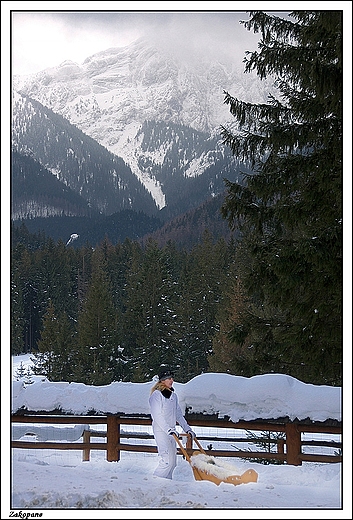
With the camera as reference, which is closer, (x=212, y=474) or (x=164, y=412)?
(x=212, y=474)

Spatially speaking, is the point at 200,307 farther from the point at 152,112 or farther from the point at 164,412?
the point at 152,112

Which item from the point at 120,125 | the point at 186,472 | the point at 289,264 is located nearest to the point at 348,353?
the point at 289,264

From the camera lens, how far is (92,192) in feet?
336

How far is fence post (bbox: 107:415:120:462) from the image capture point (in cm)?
727

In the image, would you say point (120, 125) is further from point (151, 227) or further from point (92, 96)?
point (151, 227)

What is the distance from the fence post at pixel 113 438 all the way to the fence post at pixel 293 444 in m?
2.34

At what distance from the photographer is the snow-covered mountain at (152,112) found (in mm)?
80062

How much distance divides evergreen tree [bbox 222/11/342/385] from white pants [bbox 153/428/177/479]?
2492mm

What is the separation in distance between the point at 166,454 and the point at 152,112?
417ft

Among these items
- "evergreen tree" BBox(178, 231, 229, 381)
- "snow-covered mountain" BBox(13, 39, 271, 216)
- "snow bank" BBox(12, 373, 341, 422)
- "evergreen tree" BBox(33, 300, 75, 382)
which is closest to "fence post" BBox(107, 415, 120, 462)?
"snow bank" BBox(12, 373, 341, 422)

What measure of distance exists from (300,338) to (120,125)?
128061 mm

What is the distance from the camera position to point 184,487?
609 centimetres

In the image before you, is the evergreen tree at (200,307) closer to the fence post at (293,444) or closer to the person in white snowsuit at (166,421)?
the fence post at (293,444)

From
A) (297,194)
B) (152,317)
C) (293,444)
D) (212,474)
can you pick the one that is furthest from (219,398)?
(152,317)
